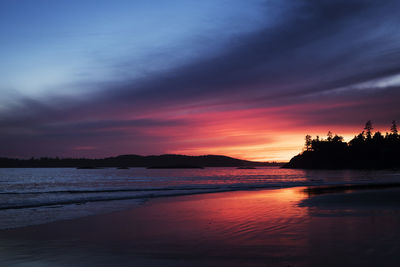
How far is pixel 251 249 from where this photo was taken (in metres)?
8.25

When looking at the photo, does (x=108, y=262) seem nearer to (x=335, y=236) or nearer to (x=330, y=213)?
(x=335, y=236)

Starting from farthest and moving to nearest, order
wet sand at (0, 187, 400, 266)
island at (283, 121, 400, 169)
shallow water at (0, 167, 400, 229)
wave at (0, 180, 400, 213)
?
1. island at (283, 121, 400, 169)
2. wave at (0, 180, 400, 213)
3. shallow water at (0, 167, 400, 229)
4. wet sand at (0, 187, 400, 266)

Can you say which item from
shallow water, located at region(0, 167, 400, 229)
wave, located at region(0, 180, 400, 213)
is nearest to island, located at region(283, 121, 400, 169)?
shallow water, located at region(0, 167, 400, 229)

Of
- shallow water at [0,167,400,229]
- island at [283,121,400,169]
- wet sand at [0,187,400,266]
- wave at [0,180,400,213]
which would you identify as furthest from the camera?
island at [283,121,400,169]

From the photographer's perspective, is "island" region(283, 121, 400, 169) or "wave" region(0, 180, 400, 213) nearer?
"wave" region(0, 180, 400, 213)

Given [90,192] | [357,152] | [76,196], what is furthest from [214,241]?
[357,152]

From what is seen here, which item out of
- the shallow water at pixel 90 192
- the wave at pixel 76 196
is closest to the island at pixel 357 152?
the shallow water at pixel 90 192

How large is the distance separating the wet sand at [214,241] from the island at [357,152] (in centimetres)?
14362

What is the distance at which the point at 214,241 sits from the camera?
941 cm

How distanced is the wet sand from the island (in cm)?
14362

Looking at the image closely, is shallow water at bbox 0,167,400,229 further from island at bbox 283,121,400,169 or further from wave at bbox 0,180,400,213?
island at bbox 283,121,400,169

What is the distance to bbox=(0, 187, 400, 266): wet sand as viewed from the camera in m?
7.43

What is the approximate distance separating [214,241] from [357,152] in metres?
164

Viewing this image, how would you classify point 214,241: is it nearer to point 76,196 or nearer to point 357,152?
point 76,196
